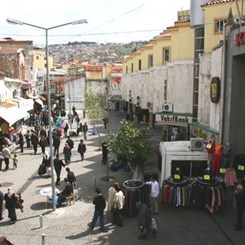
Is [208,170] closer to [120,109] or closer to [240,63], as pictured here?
[240,63]

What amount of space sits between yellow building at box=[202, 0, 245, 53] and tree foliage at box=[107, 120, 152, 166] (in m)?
7.30

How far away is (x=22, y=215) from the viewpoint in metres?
13.2

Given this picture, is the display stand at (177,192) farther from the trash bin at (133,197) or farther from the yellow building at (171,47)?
the yellow building at (171,47)

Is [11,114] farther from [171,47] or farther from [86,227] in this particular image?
[86,227]

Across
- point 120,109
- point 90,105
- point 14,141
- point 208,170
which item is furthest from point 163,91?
point 120,109

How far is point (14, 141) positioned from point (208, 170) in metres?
17.6

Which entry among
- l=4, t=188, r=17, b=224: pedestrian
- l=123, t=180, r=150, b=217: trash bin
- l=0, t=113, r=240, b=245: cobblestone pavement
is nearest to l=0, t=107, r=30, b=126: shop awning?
l=0, t=113, r=240, b=245: cobblestone pavement

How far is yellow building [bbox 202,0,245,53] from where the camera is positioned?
755 inches

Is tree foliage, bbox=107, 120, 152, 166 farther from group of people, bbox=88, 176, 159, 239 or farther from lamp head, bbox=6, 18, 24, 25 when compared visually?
lamp head, bbox=6, 18, 24, 25

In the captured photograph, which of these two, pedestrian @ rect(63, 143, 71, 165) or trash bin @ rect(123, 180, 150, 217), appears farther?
pedestrian @ rect(63, 143, 71, 165)

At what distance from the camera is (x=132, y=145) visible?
16.1 m

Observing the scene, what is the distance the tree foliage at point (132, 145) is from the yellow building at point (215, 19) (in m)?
7.30

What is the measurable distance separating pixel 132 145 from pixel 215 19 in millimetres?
8912

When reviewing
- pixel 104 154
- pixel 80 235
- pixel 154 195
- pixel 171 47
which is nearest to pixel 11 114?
pixel 104 154
